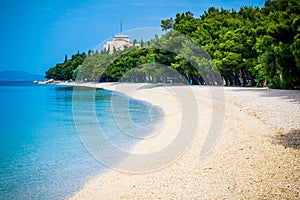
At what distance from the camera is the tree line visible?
2038cm

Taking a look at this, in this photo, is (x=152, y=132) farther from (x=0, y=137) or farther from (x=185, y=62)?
(x=185, y=62)

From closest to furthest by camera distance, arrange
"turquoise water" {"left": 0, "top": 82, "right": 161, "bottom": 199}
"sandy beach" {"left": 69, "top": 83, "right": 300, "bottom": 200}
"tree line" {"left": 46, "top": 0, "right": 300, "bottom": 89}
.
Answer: "sandy beach" {"left": 69, "top": 83, "right": 300, "bottom": 200} < "turquoise water" {"left": 0, "top": 82, "right": 161, "bottom": 199} < "tree line" {"left": 46, "top": 0, "right": 300, "bottom": 89}

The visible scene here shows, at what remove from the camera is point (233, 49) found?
29.2m

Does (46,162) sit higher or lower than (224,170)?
lower

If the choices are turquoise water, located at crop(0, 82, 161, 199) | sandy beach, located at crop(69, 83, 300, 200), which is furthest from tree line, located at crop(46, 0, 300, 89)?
sandy beach, located at crop(69, 83, 300, 200)

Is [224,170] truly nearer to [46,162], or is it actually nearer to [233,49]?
[46,162]

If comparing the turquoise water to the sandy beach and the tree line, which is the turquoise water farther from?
the tree line

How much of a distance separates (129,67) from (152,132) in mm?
49752

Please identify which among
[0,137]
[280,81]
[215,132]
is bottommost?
[0,137]

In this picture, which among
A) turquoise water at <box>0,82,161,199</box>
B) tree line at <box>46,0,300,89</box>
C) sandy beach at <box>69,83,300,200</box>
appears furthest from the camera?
tree line at <box>46,0,300,89</box>

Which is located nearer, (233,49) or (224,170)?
(224,170)

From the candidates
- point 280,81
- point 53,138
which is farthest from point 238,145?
point 280,81

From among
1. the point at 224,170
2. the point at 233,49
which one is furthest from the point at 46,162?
the point at 233,49

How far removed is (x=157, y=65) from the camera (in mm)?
47594
